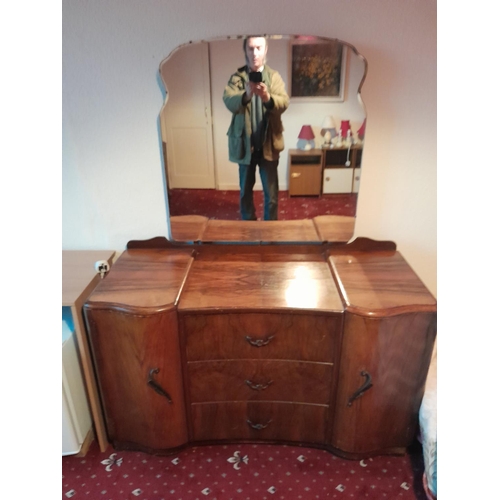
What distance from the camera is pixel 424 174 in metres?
1.56

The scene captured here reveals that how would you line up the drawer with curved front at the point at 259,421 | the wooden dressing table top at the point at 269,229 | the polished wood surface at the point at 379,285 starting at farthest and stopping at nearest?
the wooden dressing table top at the point at 269,229
the drawer with curved front at the point at 259,421
the polished wood surface at the point at 379,285

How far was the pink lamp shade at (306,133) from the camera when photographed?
1.42 metres

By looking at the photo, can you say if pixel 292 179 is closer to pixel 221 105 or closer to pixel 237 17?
pixel 221 105

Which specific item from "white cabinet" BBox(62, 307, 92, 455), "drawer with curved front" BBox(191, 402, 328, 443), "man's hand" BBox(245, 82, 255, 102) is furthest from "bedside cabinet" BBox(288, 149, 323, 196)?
"white cabinet" BBox(62, 307, 92, 455)

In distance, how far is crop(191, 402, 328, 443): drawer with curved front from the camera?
4.88 ft

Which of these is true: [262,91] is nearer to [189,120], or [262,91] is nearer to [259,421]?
[189,120]

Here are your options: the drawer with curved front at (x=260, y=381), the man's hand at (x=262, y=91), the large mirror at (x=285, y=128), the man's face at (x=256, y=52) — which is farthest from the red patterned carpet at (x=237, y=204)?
the drawer with curved front at (x=260, y=381)

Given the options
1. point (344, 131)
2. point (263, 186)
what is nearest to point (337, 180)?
point (344, 131)

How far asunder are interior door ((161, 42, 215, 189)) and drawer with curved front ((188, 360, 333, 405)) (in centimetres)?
67

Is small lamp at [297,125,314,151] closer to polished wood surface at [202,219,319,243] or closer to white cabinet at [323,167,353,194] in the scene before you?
white cabinet at [323,167,353,194]

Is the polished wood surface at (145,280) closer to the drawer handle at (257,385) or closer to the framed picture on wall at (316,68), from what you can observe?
the drawer handle at (257,385)
